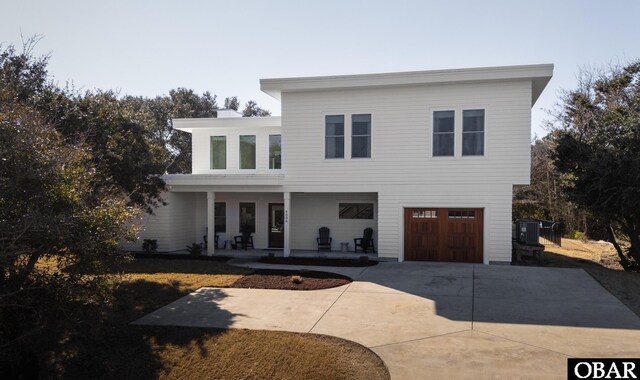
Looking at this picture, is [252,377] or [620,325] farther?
[620,325]

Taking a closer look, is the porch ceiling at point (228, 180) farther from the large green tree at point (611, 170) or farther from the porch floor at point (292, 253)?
the large green tree at point (611, 170)

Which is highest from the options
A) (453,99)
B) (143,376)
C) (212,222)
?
(453,99)

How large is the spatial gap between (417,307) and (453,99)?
8103 millimetres

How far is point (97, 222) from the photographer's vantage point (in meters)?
6.53

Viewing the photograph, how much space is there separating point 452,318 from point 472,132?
26.5ft

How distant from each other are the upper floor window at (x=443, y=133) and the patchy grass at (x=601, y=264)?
4689mm

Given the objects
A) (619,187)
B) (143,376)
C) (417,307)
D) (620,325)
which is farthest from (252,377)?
(619,187)

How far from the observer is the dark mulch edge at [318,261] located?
14818mm

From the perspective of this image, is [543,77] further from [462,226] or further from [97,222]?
[97,222]

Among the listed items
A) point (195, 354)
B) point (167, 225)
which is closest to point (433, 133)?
point (167, 225)

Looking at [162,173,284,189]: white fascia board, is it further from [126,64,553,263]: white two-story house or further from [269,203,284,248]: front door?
[269,203,284,248]: front door

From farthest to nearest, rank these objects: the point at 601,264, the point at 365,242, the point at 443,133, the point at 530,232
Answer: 1. the point at 365,242
2. the point at 601,264
3. the point at 530,232
4. the point at 443,133

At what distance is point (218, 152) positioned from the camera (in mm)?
19078

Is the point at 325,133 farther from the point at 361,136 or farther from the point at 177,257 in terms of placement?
the point at 177,257
